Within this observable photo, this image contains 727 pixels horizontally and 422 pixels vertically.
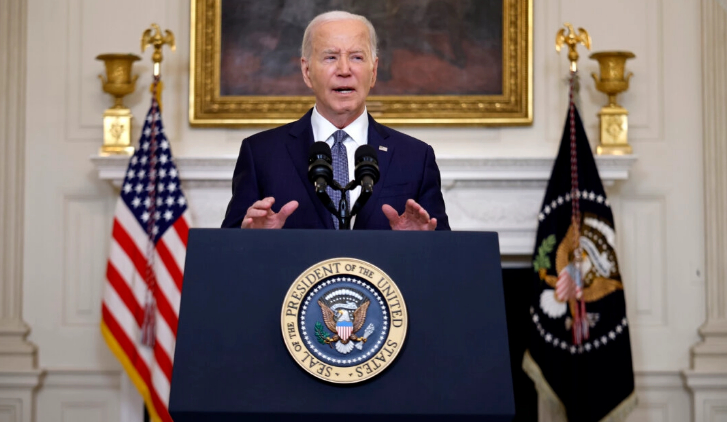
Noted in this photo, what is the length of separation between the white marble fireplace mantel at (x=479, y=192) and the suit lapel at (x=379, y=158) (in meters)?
2.49

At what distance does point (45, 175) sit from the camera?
5418mm

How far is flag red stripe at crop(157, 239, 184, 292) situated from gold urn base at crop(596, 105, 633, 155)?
2.57 m

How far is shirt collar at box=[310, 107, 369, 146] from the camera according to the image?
2605 mm

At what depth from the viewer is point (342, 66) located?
2.53 meters

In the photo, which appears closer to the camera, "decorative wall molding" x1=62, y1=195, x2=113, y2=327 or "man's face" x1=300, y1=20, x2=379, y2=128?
"man's face" x1=300, y1=20, x2=379, y2=128

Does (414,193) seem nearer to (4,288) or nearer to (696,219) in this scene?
(696,219)

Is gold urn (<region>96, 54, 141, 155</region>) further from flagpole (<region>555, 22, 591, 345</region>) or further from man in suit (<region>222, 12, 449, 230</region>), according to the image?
man in suit (<region>222, 12, 449, 230</region>)

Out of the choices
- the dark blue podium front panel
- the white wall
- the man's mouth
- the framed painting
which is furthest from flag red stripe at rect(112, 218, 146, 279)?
the dark blue podium front panel

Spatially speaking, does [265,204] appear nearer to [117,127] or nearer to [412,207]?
[412,207]

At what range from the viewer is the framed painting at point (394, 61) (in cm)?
534

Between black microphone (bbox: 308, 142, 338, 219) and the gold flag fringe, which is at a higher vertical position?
black microphone (bbox: 308, 142, 338, 219)

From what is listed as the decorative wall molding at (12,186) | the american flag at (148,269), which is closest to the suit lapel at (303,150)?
the american flag at (148,269)

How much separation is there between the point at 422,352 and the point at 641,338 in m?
3.95

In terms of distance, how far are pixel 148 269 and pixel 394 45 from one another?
204 centimetres
